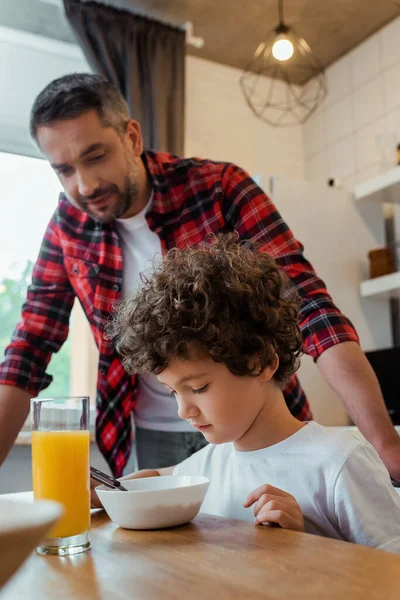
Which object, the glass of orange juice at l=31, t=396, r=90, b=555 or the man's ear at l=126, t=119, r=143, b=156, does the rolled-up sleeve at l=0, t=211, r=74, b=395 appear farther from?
the glass of orange juice at l=31, t=396, r=90, b=555

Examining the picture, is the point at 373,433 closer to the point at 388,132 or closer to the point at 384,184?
the point at 384,184

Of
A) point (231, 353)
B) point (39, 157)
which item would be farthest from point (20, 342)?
point (39, 157)

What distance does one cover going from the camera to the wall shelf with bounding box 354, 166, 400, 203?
273cm

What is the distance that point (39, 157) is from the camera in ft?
9.70

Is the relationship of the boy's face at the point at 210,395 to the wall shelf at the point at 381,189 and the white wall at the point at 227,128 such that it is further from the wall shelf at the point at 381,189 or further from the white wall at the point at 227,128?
the white wall at the point at 227,128

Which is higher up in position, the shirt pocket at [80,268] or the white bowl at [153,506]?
the shirt pocket at [80,268]

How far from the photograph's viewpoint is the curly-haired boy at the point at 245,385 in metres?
0.85

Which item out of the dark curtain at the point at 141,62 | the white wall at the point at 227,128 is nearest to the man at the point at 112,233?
the dark curtain at the point at 141,62

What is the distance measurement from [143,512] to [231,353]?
26 centimetres

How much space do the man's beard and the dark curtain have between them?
1.36 meters

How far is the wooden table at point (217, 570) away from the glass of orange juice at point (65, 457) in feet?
0.14

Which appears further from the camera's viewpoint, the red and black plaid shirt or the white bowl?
the red and black plaid shirt

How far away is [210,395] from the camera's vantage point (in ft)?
3.01

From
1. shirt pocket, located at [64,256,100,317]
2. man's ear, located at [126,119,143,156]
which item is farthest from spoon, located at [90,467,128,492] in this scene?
man's ear, located at [126,119,143,156]
